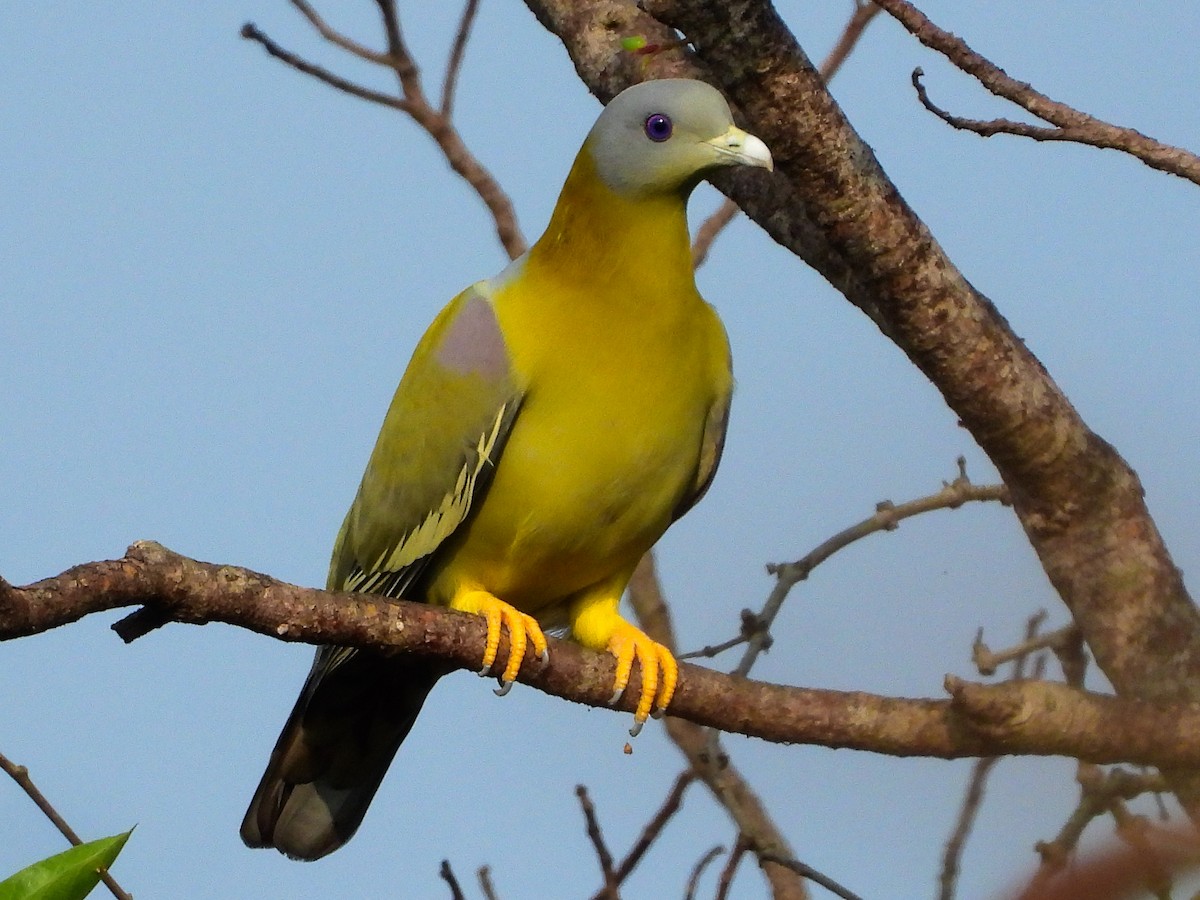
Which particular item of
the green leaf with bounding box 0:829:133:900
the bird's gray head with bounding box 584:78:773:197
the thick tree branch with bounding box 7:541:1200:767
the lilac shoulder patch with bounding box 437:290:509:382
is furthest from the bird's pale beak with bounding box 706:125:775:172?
the green leaf with bounding box 0:829:133:900

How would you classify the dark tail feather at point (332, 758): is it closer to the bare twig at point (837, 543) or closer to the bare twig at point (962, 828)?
the bare twig at point (837, 543)

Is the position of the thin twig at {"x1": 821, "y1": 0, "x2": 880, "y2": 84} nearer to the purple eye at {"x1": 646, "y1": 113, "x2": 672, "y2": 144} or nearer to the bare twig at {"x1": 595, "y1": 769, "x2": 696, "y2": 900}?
the purple eye at {"x1": 646, "y1": 113, "x2": 672, "y2": 144}

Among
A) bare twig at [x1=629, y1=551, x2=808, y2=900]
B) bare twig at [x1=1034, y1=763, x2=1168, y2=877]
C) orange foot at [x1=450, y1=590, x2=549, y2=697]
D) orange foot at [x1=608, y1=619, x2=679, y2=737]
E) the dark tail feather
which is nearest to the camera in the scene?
bare twig at [x1=1034, y1=763, x2=1168, y2=877]

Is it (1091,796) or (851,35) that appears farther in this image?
(851,35)

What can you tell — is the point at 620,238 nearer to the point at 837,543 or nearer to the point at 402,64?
the point at 837,543

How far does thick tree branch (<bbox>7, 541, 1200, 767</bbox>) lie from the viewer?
4.68ft

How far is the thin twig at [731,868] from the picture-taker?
2244 millimetres

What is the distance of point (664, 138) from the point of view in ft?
8.20

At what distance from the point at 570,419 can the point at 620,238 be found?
1.13 feet

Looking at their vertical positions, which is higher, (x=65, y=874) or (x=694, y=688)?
(x=694, y=688)

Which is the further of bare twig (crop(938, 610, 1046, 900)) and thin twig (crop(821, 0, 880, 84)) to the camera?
thin twig (crop(821, 0, 880, 84))

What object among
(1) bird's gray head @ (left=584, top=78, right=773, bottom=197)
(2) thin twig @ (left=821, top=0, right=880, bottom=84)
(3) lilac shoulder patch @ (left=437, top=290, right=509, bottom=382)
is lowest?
(3) lilac shoulder patch @ (left=437, top=290, right=509, bottom=382)

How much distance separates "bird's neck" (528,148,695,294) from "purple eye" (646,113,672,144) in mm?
123

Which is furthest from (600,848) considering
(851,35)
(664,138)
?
(851,35)
